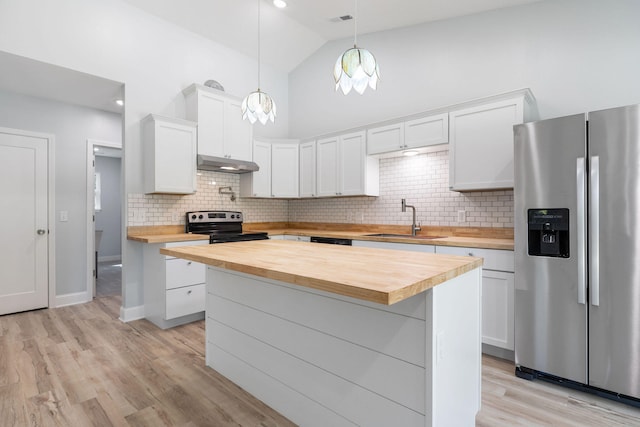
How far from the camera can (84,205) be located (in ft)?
14.3

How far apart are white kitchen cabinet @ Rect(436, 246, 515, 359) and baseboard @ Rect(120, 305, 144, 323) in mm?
3537

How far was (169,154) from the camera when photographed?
142 inches

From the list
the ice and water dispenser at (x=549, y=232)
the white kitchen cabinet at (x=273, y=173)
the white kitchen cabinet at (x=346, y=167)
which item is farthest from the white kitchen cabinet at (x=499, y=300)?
the white kitchen cabinet at (x=273, y=173)

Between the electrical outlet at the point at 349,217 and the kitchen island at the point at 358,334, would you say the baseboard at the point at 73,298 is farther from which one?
the electrical outlet at the point at 349,217

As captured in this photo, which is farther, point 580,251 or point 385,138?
point 385,138

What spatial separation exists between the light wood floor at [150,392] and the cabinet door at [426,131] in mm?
2049

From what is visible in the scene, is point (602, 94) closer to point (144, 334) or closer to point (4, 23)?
point (144, 334)

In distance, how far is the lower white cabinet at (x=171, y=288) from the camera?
10.7 ft

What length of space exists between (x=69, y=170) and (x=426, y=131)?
4438 mm

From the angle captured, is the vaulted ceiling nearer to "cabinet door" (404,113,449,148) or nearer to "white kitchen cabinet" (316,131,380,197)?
"cabinet door" (404,113,449,148)

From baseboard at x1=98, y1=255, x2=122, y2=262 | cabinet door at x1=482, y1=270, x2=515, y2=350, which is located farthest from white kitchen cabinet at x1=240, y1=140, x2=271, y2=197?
baseboard at x1=98, y1=255, x2=122, y2=262

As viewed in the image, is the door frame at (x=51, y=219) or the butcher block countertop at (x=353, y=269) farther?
the door frame at (x=51, y=219)

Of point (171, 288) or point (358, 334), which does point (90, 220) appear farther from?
point (358, 334)

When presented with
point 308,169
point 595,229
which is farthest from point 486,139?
point 308,169
